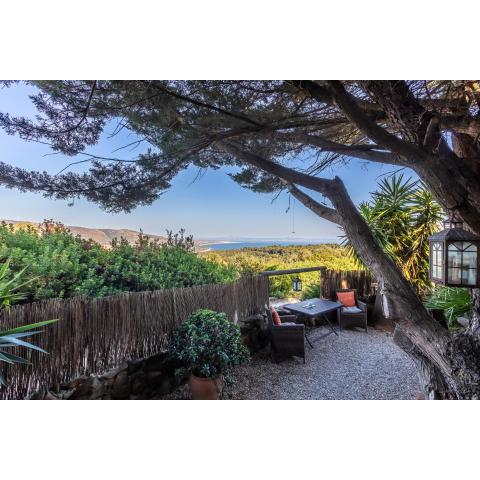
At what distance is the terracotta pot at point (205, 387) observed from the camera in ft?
6.85

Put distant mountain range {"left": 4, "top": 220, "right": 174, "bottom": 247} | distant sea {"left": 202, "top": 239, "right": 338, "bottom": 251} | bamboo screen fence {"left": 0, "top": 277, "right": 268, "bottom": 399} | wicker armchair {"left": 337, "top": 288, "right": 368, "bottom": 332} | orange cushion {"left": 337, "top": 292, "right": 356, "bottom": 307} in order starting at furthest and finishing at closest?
orange cushion {"left": 337, "top": 292, "right": 356, "bottom": 307}
wicker armchair {"left": 337, "top": 288, "right": 368, "bottom": 332}
distant sea {"left": 202, "top": 239, "right": 338, "bottom": 251}
distant mountain range {"left": 4, "top": 220, "right": 174, "bottom": 247}
bamboo screen fence {"left": 0, "top": 277, "right": 268, "bottom": 399}

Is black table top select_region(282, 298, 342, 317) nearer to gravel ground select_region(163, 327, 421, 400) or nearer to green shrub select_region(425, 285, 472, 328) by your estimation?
gravel ground select_region(163, 327, 421, 400)

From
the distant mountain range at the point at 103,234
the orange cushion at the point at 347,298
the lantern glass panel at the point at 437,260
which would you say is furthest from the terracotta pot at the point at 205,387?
the orange cushion at the point at 347,298

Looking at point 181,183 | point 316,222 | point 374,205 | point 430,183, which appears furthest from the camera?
point 374,205

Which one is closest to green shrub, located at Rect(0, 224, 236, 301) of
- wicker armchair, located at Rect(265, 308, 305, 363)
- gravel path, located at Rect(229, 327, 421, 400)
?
wicker armchair, located at Rect(265, 308, 305, 363)

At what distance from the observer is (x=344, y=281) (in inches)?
187

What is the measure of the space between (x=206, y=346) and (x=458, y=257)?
5.94ft

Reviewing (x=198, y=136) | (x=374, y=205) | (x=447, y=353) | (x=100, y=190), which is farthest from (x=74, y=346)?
(x=374, y=205)

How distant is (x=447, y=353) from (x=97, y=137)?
9.94 ft

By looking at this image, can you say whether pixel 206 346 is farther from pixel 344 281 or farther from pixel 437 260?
pixel 344 281

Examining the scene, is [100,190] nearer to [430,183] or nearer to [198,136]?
[198,136]

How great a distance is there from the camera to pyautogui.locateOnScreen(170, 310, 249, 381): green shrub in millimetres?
2078

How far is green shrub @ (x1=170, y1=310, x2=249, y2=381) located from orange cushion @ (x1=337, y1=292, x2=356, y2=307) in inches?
113

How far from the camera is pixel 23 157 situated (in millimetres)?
2123
